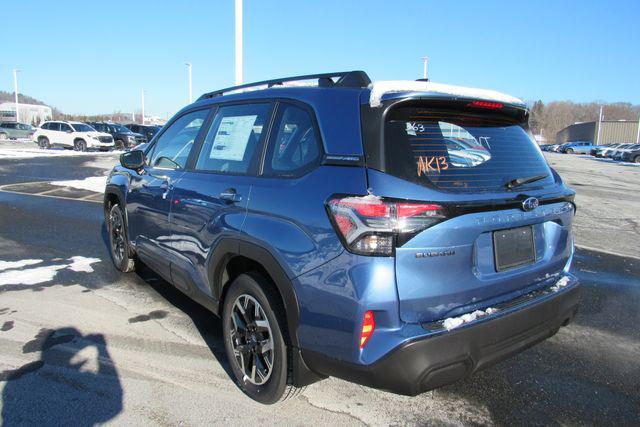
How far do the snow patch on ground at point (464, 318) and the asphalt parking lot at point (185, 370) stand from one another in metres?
0.76

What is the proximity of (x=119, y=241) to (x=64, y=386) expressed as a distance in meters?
2.57

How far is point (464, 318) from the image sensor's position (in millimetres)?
2354

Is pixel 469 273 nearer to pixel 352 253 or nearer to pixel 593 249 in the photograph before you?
pixel 352 253

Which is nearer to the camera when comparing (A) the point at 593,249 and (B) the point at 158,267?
(B) the point at 158,267

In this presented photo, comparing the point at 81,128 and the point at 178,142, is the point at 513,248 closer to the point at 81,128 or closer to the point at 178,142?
the point at 178,142

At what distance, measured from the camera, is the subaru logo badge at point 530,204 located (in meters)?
2.62

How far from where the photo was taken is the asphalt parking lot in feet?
9.25

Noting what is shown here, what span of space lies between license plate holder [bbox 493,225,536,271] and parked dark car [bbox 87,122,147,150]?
36.3 metres

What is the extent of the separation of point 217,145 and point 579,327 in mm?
3503

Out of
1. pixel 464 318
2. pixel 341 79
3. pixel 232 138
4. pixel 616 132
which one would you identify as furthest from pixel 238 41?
pixel 616 132

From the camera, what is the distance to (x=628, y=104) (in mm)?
132375

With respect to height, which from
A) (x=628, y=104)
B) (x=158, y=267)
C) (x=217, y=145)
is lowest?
(x=158, y=267)

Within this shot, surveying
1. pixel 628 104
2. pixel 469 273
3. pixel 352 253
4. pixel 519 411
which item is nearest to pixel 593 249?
pixel 519 411

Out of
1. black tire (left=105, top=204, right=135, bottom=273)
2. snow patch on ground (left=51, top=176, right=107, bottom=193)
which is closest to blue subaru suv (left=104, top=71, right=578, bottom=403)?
black tire (left=105, top=204, right=135, bottom=273)
